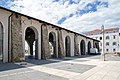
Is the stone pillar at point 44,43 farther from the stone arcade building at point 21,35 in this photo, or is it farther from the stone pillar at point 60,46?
the stone pillar at point 60,46

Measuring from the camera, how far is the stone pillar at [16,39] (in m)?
15.6

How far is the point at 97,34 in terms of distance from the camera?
223 ft

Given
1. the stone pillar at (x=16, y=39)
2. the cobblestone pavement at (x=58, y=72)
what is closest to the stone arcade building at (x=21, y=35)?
the stone pillar at (x=16, y=39)

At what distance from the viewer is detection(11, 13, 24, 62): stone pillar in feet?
51.1

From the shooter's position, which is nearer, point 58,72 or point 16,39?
point 58,72

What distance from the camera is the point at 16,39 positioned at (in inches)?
632

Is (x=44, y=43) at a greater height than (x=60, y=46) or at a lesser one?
greater

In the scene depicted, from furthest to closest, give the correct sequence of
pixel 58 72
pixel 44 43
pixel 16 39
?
pixel 44 43 < pixel 16 39 < pixel 58 72

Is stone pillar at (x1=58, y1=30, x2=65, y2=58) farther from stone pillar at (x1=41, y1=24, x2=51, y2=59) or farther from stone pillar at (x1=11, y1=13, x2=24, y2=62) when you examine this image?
stone pillar at (x1=11, y1=13, x2=24, y2=62)

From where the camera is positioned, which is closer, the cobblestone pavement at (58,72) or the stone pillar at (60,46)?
the cobblestone pavement at (58,72)

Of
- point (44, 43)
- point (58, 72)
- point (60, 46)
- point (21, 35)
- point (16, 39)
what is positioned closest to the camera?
point (58, 72)

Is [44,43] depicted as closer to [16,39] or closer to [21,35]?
[21,35]

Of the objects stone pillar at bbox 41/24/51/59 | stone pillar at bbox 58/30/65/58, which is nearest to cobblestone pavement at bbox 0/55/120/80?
stone pillar at bbox 41/24/51/59

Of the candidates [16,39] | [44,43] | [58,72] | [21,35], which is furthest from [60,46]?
[58,72]
